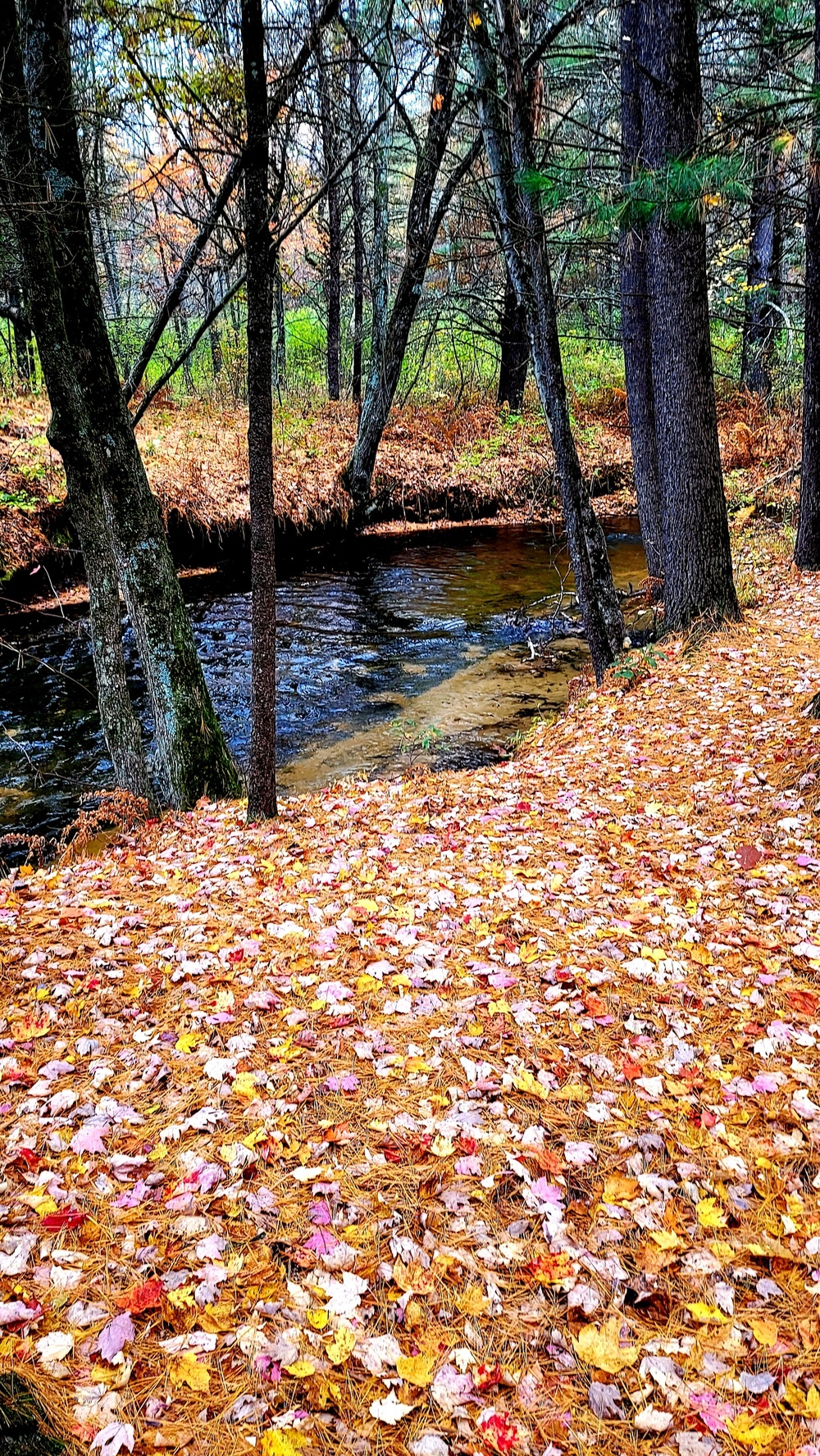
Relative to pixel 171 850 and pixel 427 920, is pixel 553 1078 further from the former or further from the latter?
pixel 171 850

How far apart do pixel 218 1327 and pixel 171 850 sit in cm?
424

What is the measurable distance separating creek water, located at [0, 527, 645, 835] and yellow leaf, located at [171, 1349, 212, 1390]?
4.59m

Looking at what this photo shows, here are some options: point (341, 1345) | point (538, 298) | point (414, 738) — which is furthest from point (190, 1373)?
point (538, 298)

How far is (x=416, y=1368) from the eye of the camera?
2.00 metres

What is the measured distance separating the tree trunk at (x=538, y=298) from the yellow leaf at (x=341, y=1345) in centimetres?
673

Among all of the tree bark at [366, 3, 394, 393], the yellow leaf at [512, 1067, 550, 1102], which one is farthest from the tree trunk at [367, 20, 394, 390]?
the yellow leaf at [512, 1067, 550, 1102]

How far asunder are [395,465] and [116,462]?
12.5 m

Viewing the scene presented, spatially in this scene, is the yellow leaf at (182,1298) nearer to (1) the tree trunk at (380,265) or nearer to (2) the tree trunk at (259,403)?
(2) the tree trunk at (259,403)

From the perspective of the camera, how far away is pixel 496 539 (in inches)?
677

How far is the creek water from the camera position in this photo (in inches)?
321

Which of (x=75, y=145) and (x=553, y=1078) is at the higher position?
(x=75, y=145)

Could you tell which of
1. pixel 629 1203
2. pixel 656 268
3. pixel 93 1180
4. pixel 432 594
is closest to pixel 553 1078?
pixel 629 1203

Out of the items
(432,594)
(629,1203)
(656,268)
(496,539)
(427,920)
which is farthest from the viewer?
(496,539)

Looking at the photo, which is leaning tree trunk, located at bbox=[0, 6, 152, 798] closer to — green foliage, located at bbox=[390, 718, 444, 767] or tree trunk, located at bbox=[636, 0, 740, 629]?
green foliage, located at bbox=[390, 718, 444, 767]
